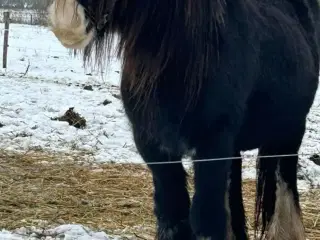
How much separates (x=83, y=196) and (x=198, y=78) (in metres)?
2.11

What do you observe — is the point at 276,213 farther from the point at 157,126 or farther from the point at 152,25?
the point at 152,25

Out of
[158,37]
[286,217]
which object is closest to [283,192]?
[286,217]

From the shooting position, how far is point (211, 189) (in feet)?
7.74

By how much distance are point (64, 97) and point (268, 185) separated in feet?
17.1

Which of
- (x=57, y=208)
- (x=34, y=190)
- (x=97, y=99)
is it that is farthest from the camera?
(x=97, y=99)

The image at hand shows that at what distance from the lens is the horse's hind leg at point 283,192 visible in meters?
3.24

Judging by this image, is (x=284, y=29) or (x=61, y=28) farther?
(x=284, y=29)

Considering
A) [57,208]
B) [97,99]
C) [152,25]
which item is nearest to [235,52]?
[152,25]

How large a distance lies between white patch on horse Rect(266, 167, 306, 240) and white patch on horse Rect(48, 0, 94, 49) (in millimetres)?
1680

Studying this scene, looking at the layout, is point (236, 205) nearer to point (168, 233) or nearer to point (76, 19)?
point (168, 233)

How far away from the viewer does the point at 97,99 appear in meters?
8.10

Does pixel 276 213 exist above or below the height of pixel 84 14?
below

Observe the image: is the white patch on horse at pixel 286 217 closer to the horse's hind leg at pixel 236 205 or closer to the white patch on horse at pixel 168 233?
the horse's hind leg at pixel 236 205

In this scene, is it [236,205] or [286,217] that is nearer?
[286,217]
